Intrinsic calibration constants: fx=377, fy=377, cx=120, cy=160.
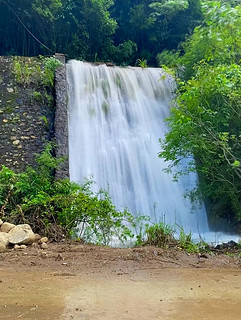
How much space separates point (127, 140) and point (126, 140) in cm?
3

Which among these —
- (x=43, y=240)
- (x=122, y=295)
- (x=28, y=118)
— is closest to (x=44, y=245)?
(x=43, y=240)

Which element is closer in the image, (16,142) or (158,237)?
(158,237)

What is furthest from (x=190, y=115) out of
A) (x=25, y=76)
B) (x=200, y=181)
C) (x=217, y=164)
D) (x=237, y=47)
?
(x=25, y=76)

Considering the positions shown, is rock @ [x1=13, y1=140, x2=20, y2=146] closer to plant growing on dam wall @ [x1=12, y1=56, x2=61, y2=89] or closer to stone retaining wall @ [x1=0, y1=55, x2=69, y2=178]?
stone retaining wall @ [x1=0, y1=55, x2=69, y2=178]

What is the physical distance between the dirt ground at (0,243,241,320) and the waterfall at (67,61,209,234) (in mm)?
3681

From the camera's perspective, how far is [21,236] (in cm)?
538

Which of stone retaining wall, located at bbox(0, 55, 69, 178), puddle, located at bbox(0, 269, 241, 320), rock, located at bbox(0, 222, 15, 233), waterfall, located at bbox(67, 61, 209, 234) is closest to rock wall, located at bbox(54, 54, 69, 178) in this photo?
stone retaining wall, located at bbox(0, 55, 69, 178)

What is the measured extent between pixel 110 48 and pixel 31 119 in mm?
9257

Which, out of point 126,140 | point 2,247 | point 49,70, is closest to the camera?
point 2,247

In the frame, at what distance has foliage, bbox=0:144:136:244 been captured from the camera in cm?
612

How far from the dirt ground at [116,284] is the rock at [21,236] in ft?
0.71

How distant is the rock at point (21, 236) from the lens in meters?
5.33

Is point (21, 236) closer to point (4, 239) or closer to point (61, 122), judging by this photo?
point (4, 239)

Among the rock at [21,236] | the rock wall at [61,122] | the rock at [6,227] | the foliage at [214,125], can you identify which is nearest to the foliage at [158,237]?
the rock at [21,236]
